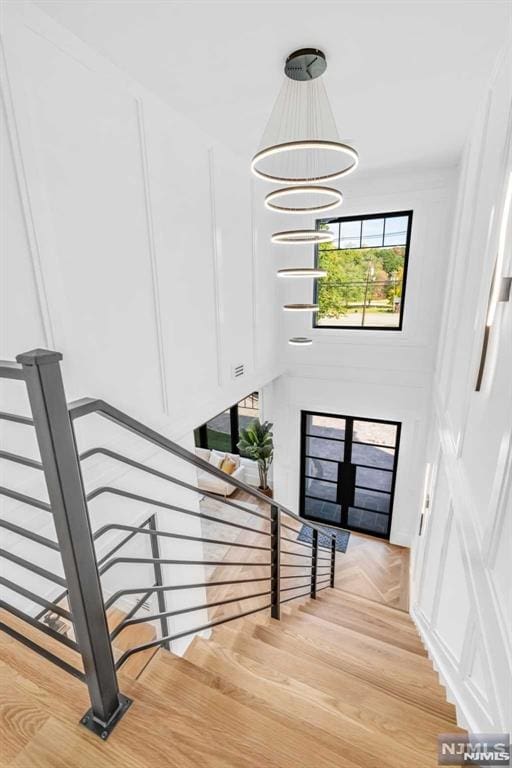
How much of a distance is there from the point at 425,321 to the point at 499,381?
11.9 ft

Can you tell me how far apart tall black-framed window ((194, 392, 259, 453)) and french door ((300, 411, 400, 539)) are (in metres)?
1.55

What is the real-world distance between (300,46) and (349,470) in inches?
209

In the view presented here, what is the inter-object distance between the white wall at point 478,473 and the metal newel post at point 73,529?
Result: 1.30 m

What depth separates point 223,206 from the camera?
4.08 meters

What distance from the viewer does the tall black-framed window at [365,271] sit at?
16.9ft

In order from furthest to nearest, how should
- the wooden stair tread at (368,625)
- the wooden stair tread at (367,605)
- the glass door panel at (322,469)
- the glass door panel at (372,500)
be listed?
the glass door panel at (322,469)
the glass door panel at (372,500)
the wooden stair tread at (367,605)
the wooden stair tread at (368,625)

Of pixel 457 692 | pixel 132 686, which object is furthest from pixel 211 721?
pixel 457 692

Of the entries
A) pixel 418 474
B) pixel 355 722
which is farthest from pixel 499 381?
pixel 418 474

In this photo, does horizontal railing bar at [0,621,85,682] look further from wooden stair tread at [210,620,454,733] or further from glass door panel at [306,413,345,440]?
glass door panel at [306,413,345,440]

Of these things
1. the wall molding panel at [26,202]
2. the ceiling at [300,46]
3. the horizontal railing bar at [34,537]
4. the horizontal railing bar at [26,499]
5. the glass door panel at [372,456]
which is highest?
the ceiling at [300,46]

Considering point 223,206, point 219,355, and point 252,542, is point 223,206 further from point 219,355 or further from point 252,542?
point 252,542

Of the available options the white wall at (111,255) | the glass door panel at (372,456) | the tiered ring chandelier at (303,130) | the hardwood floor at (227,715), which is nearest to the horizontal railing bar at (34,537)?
the hardwood floor at (227,715)

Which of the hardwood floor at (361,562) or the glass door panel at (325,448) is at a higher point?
the glass door panel at (325,448)

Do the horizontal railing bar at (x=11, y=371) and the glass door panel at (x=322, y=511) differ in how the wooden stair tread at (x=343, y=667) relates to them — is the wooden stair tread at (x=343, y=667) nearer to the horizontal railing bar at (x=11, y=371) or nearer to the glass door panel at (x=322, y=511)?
the horizontal railing bar at (x=11, y=371)
